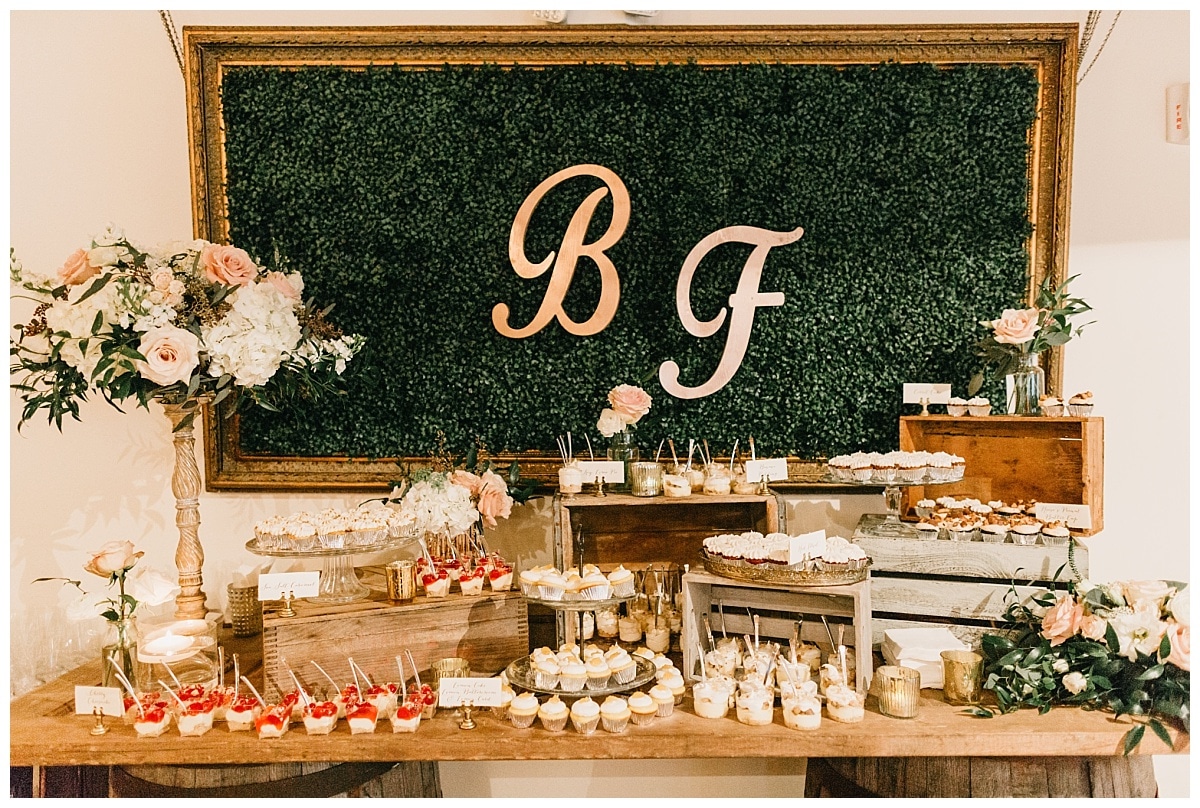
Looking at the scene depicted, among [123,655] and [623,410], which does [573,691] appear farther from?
[123,655]

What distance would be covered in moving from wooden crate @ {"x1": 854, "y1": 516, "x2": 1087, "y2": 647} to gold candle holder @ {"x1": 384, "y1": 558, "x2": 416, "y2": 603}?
118 cm

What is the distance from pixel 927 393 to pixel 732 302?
0.65 metres

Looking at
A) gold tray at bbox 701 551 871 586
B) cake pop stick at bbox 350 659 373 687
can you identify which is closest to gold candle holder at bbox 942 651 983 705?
gold tray at bbox 701 551 871 586

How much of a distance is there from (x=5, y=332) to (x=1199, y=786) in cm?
315

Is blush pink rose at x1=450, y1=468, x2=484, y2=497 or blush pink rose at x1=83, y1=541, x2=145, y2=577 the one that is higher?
blush pink rose at x1=450, y1=468, x2=484, y2=497

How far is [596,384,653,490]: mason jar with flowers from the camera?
220cm

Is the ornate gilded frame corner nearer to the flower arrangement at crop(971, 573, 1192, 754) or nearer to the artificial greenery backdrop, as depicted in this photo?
the artificial greenery backdrop

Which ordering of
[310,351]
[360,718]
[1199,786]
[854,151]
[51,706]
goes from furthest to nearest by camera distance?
1. [854,151]
2. [310,351]
3. [51,706]
4. [360,718]
5. [1199,786]

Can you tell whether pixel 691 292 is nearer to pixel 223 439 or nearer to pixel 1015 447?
pixel 1015 447

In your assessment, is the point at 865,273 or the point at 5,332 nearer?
the point at 5,332

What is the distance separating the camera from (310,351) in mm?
2033

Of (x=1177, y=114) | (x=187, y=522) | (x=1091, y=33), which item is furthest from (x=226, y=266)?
(x=1177, y=114)

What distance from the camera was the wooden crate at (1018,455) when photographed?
2.06 meters

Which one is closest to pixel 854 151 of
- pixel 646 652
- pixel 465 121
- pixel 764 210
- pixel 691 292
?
pixel 764 210
